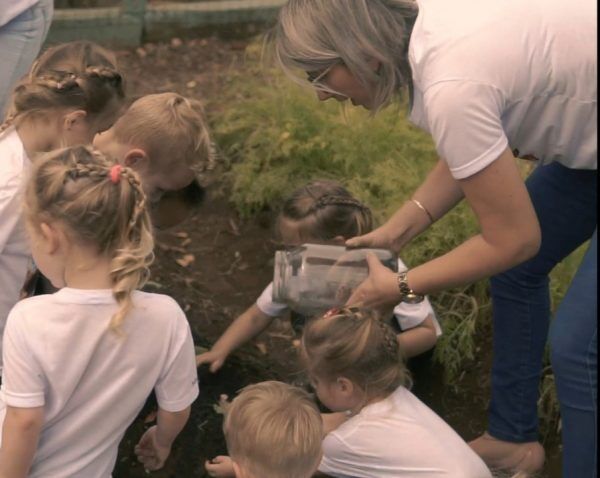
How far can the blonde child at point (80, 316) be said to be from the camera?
272 cm

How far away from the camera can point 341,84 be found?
286cm

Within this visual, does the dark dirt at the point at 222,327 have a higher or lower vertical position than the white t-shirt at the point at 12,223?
lower

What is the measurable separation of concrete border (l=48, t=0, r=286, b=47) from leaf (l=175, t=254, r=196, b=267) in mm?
2282

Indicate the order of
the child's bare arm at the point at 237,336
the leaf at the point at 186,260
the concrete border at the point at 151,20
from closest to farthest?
the child's bare arm at the point at 237,336
the leaf at the point at 186,260
the concrete border at the point at 151,20

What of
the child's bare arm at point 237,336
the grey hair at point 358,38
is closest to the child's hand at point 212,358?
the child's bare arm at point 237,336

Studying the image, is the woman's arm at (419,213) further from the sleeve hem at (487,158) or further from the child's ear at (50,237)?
the child's ear at (50,237)

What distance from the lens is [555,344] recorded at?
288 centimetres

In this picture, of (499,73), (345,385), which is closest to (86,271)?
(345,385)

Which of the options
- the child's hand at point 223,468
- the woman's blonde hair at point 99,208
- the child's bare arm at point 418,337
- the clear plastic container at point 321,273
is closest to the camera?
the woman's blonde hair at point 99,208

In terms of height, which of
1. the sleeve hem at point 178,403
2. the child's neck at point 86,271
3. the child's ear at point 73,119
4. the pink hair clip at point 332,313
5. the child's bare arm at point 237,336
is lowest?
the child's bare arm at point 237,336

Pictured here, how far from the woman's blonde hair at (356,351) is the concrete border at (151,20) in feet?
13.3

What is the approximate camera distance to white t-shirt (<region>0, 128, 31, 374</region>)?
10.5ft

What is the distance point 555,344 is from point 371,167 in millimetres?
2058

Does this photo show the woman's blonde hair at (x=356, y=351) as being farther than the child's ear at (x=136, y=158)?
No
